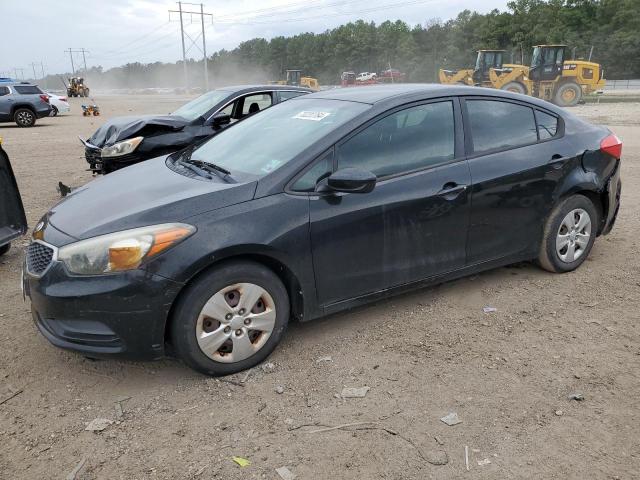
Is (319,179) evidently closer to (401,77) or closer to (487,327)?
(487,327)

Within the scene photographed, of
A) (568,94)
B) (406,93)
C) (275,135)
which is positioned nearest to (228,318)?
(275,135)

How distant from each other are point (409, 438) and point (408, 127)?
81.4 inches

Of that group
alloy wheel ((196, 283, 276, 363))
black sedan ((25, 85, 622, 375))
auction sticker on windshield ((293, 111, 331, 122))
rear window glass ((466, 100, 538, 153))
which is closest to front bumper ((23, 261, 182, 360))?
black sedan ((25, 85, 622, 375))

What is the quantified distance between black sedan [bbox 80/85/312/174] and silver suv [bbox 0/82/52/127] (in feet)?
50.9

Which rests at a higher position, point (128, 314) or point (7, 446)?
point (128, 314)

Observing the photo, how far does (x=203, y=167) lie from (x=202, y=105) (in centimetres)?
502

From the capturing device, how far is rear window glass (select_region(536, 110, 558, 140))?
4.41 meters

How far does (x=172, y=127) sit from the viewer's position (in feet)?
25.5

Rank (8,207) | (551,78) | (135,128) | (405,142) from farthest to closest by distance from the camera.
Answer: (551,78) → (135,128) → (8,207) → (405,142)

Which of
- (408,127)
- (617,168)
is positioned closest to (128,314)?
(408,127)

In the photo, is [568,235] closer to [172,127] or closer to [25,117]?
[172,127]

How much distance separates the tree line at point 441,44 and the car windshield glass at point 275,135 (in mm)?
38174

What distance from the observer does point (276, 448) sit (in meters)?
2.63

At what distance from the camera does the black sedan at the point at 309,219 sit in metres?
2.97
